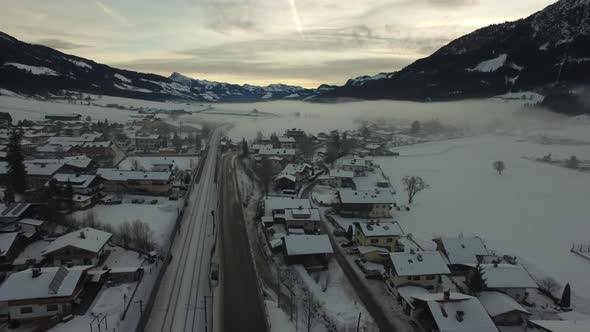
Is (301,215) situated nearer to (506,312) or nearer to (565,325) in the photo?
(506,312)

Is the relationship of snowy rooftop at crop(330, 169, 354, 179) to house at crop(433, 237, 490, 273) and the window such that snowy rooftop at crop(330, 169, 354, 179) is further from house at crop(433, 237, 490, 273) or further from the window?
the window

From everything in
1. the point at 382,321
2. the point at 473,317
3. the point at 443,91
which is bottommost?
the point at 382,321

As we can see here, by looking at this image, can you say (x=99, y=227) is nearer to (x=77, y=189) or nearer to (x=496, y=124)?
(x=77, y=189)

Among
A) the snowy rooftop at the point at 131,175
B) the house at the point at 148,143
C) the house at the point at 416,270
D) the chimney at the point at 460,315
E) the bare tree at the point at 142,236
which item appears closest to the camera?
the chimney at the point at 460,315

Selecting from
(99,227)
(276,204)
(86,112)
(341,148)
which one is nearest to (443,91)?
(341,148)

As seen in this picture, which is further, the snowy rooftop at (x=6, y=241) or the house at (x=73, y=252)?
the house at (x=73, y=252)

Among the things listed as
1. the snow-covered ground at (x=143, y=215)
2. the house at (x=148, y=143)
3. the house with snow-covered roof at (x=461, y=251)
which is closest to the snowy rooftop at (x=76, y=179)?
the snow-covered ground at (x=143, y=215)

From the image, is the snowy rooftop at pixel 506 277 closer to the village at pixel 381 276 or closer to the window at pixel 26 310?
the village at pixel 381 276
